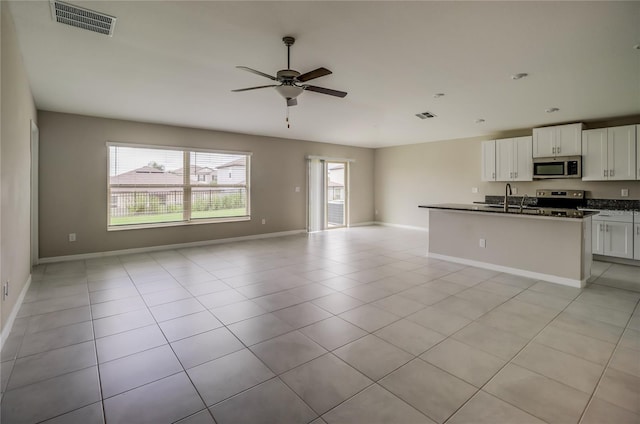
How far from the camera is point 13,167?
2973 millimetres

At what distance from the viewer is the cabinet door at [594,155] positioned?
545 cm

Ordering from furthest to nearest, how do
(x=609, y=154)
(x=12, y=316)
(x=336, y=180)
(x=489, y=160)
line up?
(x=336, y=180), (x=489, y=160), (x=609, y=154), (x=12, y=316)

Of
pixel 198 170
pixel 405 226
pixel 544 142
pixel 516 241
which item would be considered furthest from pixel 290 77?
pixel 405 226

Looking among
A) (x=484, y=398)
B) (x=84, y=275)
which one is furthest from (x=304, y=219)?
(x=484, y=398)

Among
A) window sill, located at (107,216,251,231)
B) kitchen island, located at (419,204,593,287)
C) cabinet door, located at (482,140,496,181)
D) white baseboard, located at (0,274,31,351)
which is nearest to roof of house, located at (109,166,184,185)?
window sill, located at (107,216,251,231)

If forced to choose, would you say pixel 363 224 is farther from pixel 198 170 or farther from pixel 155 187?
pixel 155 187

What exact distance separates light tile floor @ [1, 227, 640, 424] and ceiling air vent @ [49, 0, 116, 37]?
261 centimetres

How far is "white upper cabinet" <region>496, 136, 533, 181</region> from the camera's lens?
6344 mm

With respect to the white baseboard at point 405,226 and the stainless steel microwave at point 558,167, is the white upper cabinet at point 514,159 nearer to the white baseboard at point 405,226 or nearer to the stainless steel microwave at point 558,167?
the stainless steel microwave at point 558,167

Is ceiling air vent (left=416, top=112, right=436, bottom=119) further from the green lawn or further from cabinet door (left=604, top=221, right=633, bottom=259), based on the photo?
the green lawn

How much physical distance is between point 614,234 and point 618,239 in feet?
0.31

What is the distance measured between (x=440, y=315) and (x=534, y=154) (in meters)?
4.90

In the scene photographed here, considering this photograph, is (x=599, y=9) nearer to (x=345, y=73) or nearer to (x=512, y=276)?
(x=345, y=73)

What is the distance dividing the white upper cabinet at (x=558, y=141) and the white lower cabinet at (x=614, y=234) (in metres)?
1.24
